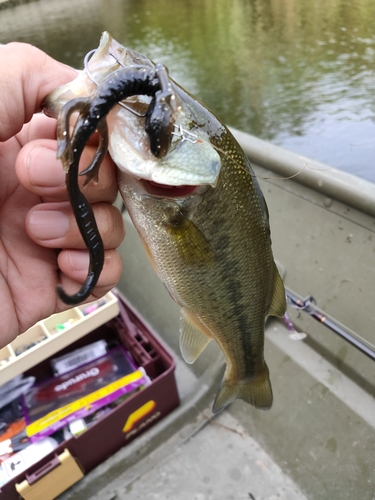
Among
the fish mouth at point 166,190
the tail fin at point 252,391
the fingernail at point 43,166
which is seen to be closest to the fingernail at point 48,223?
the fingernail at point 43,166

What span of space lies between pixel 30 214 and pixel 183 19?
11.3 meters

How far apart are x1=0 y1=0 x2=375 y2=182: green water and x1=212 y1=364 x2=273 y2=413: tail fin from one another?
216 centimetres

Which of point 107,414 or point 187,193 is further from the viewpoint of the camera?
point 107,414

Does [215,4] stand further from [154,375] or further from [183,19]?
[154,375]

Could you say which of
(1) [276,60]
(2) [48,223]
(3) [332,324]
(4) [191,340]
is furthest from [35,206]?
(1) [276,60]

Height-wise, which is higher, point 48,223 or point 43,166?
point 43,166

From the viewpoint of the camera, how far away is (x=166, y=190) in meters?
0.80

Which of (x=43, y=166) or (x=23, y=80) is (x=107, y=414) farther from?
(x=23, y=80)

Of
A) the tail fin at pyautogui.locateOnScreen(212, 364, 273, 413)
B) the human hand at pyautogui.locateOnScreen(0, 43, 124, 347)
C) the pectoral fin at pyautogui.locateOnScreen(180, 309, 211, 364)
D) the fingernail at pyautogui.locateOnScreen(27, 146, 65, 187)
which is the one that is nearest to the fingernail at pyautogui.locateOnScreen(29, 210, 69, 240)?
the human hand at pyautogui.locateOnScreen(0, 43, 124, 347)

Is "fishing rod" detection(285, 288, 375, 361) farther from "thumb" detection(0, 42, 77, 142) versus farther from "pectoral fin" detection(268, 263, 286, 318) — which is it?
"thumb" detection(0, 42, 77, 142)

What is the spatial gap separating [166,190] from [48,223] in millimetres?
290

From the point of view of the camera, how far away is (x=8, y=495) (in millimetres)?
1534

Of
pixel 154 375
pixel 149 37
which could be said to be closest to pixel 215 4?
pixel 149 37

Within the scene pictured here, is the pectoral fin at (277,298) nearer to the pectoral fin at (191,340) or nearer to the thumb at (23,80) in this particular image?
the pectoral fin at (191,340)
